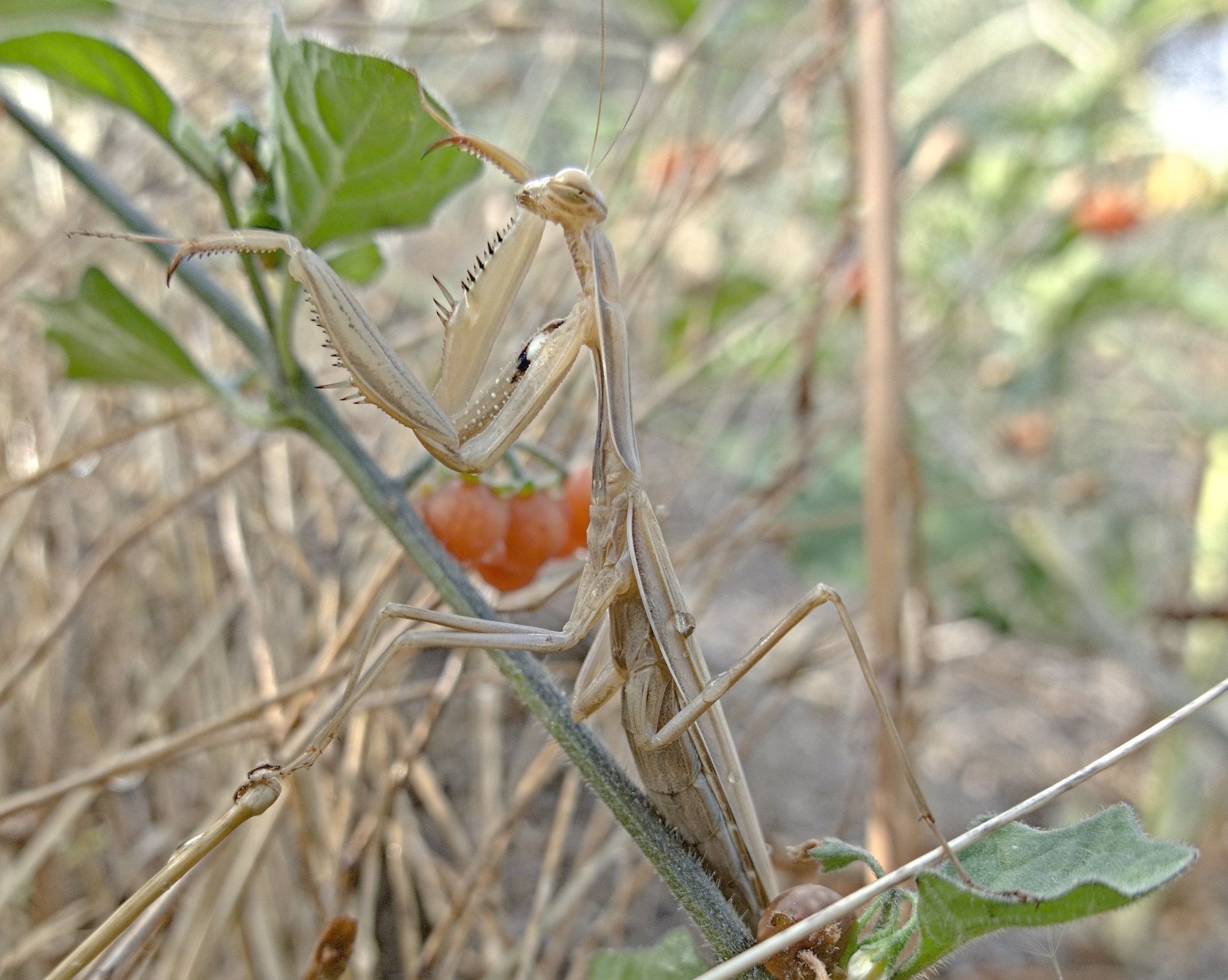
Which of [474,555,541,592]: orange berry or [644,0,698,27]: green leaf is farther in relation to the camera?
[644,0,698,27]: green leaf

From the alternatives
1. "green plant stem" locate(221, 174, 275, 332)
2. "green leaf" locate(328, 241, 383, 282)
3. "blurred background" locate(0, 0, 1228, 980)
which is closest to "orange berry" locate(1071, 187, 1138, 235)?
"blurred background" locate(0, 0, 1228, 980)

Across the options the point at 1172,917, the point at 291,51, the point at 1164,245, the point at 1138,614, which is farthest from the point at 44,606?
the point at 1164,245

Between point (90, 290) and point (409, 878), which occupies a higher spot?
point (90, 290)

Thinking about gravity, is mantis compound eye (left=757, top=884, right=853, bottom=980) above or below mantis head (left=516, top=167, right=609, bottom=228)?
below

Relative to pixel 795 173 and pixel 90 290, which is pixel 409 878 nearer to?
pixel 90 290

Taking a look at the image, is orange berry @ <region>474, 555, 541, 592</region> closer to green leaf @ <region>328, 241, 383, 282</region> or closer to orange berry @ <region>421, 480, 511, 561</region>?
orange berry @ <region>421, 480, 511, 561</region>
